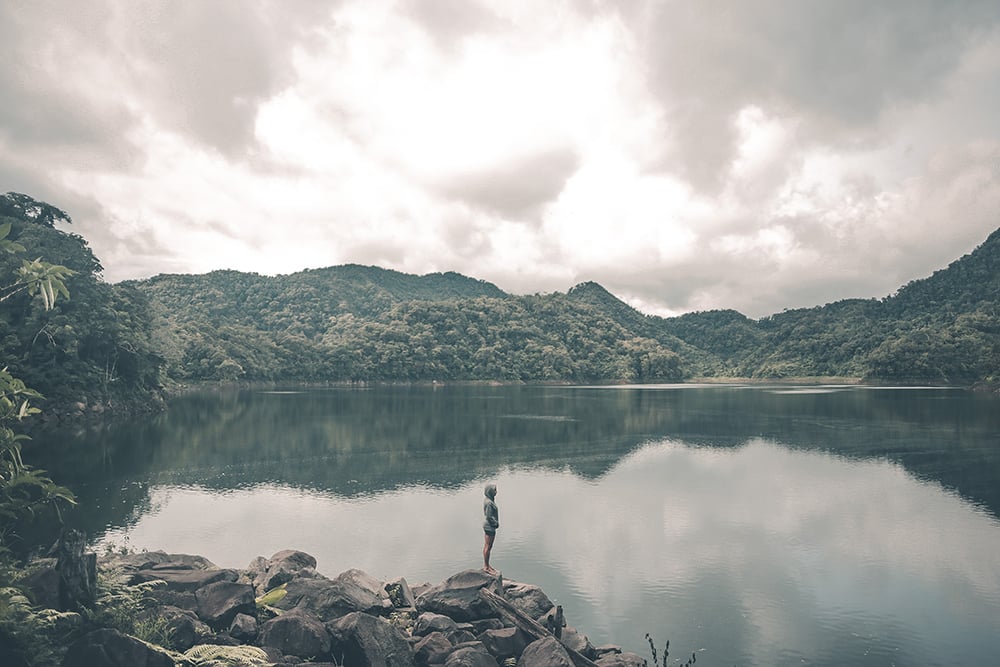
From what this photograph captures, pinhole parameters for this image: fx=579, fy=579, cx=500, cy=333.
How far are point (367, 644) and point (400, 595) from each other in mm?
3993

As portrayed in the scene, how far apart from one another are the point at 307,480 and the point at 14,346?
45.4m

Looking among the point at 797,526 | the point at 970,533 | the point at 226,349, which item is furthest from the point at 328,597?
the point at 226,349

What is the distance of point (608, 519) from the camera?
35688mm

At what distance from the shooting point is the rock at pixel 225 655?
13602mm

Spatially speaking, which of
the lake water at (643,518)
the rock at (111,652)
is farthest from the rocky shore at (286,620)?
the lake water at (643,518)

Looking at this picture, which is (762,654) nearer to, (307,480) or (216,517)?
(216,517)

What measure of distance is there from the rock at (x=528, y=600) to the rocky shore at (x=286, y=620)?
4 centimetres

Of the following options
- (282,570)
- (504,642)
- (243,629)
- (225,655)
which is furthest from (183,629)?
(504,642)

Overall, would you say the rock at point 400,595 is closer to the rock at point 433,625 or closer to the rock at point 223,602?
the rock at point 433,625

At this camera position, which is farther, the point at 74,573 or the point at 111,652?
the point at 74,573

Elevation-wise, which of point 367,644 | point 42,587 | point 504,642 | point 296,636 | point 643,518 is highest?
point 42,587

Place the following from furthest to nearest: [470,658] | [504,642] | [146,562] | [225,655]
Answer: [146,562] → [504,642] → [470,658] → [225,655]

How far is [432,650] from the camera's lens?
15.2m

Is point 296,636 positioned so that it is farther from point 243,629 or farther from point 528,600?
point 528,600
